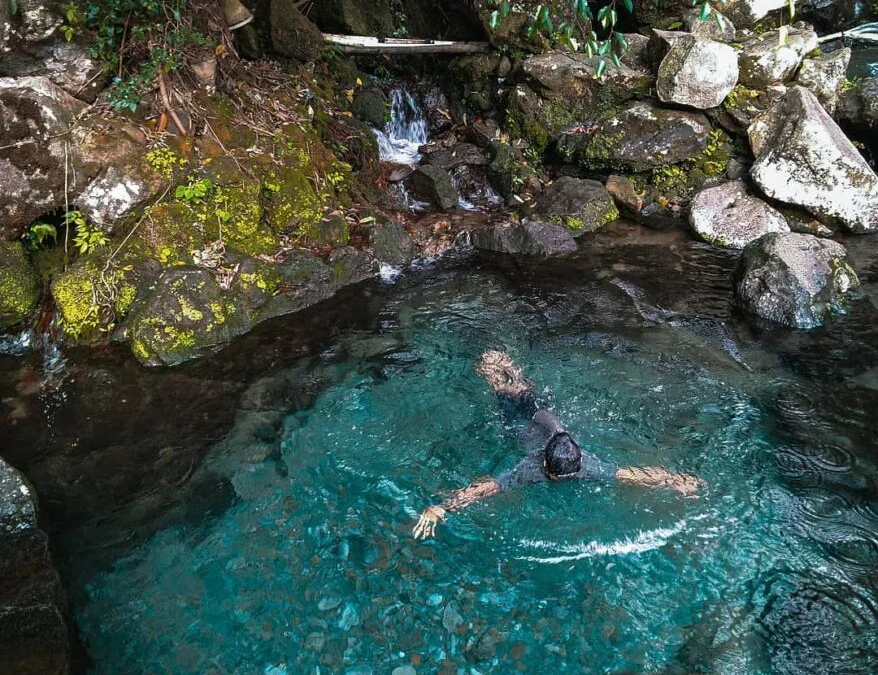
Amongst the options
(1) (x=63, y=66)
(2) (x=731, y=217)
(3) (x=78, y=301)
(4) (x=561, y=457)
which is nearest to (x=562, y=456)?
(4) (x=561, y=457)

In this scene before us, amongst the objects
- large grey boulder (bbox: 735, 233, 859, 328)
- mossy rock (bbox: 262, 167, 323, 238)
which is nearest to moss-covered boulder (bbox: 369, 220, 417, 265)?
mossy rock (bbox: 262, 167, 323, 238)

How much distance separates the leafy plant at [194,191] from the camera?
7.29 metres

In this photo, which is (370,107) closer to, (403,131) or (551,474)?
(403,131)

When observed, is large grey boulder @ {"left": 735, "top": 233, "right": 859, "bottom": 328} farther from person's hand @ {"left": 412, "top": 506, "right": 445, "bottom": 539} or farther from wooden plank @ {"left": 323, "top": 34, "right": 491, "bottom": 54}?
wooden plank @ {"left": 323, "top": 34, "right": 491, "bottom": 54}

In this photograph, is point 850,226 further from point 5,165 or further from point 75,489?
point 5,165

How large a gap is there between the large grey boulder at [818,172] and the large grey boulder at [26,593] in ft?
33.6

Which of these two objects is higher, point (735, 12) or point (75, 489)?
point (735, 12)

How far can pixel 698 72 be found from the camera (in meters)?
10.1

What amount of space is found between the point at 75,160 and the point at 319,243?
295 cm

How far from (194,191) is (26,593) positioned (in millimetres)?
4999

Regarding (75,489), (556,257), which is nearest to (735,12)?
(556,257)

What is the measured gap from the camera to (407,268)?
864 cm

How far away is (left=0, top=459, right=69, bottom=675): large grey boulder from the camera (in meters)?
3.33

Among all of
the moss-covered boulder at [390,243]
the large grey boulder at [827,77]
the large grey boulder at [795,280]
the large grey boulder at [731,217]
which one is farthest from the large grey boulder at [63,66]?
the large grey boulder at [827,77]
